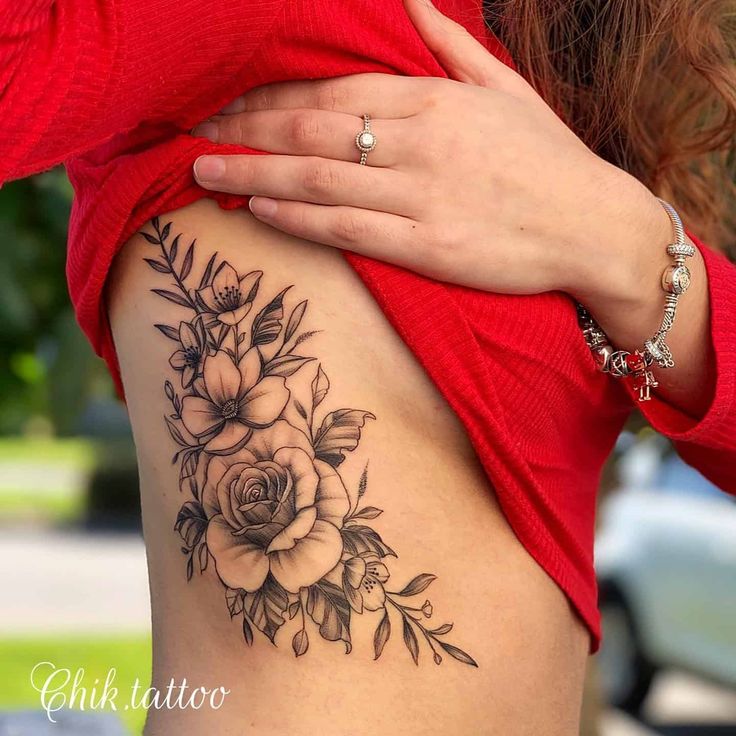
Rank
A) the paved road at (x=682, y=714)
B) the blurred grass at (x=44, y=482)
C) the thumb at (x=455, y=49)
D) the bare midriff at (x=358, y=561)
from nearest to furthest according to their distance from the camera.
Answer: the bare midriff at (x=358, y=561)
the thumb at (x=455, y=49)
the paved road at (x=682, y=714)
the blurred grass at (x=44, y=482)

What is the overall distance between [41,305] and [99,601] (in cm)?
668

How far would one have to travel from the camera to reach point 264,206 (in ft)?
3.50

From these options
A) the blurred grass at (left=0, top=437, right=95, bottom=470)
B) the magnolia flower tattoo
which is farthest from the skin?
the blurred grass at (left=0, top=437, right=95, bottom=470)

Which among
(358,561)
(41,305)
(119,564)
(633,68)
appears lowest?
(119,564)

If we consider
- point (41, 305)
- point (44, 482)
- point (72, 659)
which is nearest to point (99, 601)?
point (72, 659)

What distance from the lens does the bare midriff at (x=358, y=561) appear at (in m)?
1.02

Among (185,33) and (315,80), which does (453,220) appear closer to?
(315,80)

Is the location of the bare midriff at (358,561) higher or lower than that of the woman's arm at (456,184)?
lower

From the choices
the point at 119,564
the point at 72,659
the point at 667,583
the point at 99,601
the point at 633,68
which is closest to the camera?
the point at 633,68

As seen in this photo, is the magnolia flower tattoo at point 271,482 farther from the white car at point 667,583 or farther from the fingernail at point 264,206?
the white car at point 667,583

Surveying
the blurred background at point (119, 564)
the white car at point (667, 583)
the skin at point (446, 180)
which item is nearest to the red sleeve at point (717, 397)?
the skin at point (446, 180)

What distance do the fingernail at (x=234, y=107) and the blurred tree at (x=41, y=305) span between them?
3.39 feet

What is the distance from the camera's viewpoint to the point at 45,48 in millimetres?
885

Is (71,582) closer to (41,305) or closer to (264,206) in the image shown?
(41,305)
